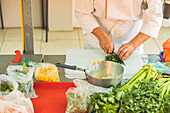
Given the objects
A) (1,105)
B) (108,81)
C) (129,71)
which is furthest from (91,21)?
(1,105)

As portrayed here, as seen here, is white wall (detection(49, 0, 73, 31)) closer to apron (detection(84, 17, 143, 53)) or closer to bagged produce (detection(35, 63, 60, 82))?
apron (detection(84, 17, 143, 53))

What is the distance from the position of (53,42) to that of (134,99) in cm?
315

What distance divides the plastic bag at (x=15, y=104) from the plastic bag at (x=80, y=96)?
0.20 metres

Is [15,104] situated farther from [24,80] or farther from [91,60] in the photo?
[91,60]

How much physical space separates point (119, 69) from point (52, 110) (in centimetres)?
44

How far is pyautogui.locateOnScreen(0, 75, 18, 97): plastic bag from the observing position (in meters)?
1.25

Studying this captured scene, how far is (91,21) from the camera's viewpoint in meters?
1.94

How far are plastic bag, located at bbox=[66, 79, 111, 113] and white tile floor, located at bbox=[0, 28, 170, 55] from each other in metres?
2.57

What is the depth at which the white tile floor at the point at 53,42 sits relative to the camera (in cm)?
388

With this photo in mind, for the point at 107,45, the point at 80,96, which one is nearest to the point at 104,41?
the point at 107,45

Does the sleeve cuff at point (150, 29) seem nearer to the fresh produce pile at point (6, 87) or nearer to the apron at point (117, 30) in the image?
the apron at point (117, 30)

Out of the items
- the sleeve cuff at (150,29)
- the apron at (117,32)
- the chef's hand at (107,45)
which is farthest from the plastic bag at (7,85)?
the sleeve cuff at (150,29)

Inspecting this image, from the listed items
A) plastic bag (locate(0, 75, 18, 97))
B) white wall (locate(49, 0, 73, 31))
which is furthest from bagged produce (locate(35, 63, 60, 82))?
white wall (locate(49, 0, 73, 31))

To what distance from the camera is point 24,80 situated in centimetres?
132
